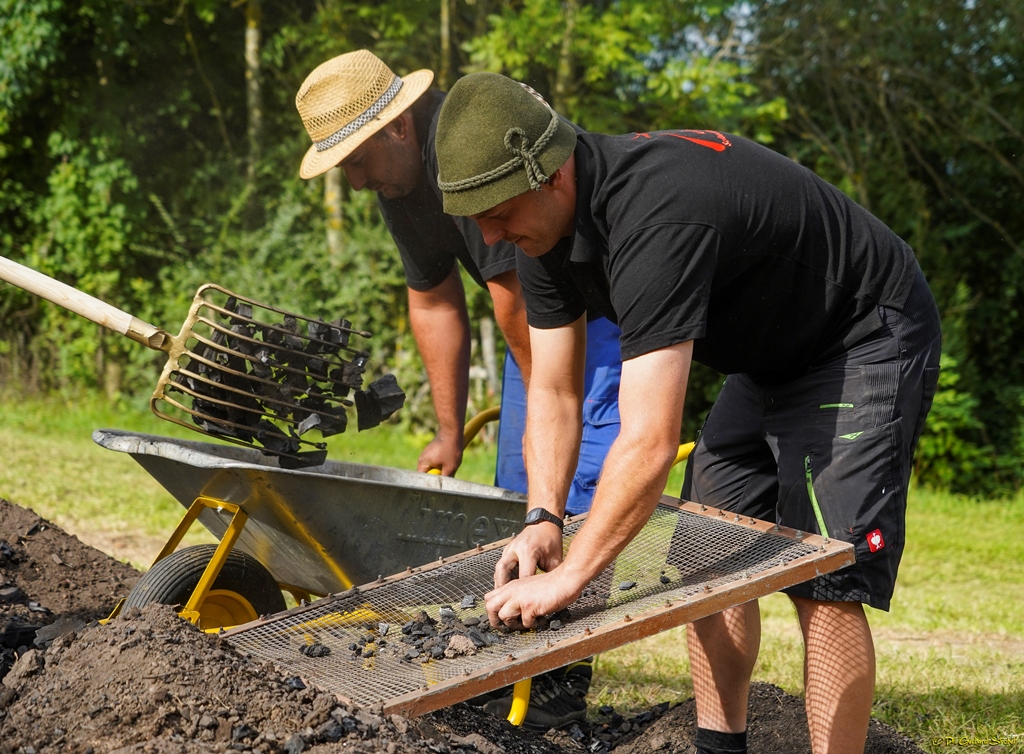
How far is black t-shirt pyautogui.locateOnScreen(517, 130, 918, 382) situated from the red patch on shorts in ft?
1.41

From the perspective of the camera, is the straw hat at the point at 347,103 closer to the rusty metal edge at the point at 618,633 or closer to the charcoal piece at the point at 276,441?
the charcoal piece at the point at 276,441

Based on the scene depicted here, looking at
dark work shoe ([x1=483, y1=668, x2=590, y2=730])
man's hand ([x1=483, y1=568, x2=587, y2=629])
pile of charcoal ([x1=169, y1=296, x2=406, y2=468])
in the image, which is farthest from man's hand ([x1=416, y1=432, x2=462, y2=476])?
man's hand ([x1=483, y1=568, x2=587, y2=629])

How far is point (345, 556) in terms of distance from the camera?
2.98 metres

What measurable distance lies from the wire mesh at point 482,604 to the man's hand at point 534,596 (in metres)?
0.06

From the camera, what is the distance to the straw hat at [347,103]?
10.7 ft

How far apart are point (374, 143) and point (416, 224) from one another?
390 mm

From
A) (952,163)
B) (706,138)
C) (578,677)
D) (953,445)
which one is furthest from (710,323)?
(952,163)

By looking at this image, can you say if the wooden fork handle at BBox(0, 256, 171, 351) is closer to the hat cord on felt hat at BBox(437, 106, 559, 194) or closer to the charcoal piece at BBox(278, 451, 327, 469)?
the charcoal piece at BBox(278, 451, 327, 469)

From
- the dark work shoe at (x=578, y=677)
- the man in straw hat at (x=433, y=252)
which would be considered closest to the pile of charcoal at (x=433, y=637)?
the man in straw hat at (x=433, y=252)

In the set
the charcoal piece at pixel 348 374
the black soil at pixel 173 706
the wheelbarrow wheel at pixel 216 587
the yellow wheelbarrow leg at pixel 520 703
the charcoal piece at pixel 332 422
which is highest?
the charcoal piece at pixel 348 374

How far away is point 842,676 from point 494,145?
140 centimetres


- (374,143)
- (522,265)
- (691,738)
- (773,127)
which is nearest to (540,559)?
(522,265)

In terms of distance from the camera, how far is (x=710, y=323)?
2352 millimetres

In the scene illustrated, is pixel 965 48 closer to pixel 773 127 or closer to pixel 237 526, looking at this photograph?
pixel 773 127
